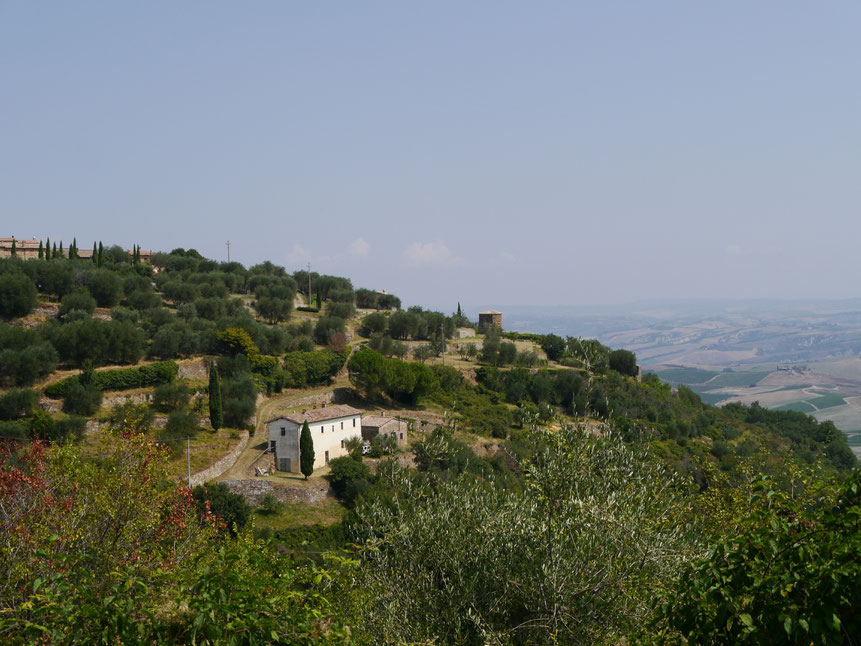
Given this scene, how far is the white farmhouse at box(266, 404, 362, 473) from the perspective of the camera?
43250 millimetres

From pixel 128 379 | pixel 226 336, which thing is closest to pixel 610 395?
pixel 226 336

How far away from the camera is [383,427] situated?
48438mm

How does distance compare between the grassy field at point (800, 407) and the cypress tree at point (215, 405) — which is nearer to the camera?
the cypress tree at point (215, 405)

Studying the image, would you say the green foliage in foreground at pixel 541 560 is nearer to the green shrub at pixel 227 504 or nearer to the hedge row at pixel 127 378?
the green shrub at pixel 227 504

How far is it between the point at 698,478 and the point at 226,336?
37523 millimetres

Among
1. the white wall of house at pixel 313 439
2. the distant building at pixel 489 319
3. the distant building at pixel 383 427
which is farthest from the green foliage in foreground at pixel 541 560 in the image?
the distant building at pixel 489 319

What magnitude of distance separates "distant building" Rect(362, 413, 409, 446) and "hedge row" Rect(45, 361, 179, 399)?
47.7ft

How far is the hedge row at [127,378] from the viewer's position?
43281mm

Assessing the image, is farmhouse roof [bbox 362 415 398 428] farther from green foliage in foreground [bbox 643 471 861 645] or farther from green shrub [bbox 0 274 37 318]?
green foliage in foreground [bbox 643 471 861 645]

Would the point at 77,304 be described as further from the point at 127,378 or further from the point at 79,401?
the point at 79,401

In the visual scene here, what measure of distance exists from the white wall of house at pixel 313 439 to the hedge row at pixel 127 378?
1017 centimetres

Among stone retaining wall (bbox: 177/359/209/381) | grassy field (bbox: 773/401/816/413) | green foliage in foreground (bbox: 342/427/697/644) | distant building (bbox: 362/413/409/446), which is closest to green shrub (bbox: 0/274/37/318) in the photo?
stone retaining wall (bbox: 177/359/209/381)

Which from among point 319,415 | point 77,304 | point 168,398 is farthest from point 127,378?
point 77,304

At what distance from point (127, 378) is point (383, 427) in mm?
18106
